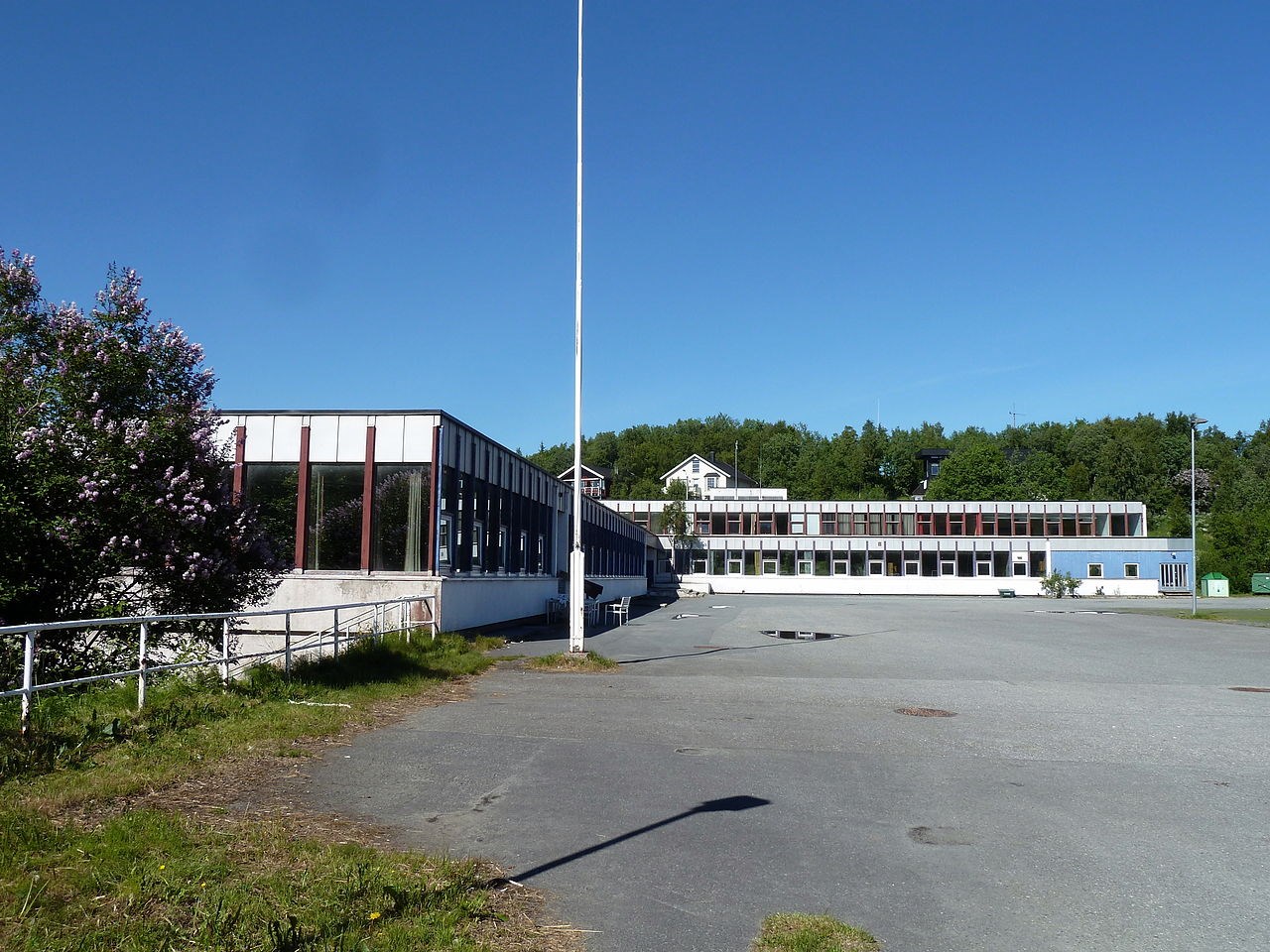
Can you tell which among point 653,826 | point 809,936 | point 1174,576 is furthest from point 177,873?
point 1174,576

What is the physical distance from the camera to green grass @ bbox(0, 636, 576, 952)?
4539 mm

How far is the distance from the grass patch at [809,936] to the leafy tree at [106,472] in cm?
1040

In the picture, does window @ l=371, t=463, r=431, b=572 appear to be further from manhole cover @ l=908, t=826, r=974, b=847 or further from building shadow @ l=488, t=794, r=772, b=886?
manhole cover @ l=908, t=826, r=974, b=847

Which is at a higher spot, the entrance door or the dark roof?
the dark roof

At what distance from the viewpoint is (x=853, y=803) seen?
7.84 m

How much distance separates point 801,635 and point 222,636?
19077mm

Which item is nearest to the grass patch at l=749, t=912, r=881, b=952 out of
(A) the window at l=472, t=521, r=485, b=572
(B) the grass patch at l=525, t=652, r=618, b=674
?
(B) the grass patch at l=525, t=652, r=618, b=674

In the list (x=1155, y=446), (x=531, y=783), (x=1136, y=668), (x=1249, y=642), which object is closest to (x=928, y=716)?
(x=531, y=783)

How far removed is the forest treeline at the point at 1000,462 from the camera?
11319 cm

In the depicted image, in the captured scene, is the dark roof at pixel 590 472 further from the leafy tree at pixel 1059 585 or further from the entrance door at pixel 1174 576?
the entrance door at pixel 1174 576

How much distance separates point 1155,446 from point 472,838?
14283 cm

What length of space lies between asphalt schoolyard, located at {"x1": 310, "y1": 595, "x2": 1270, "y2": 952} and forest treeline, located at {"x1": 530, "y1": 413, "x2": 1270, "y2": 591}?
292 ft

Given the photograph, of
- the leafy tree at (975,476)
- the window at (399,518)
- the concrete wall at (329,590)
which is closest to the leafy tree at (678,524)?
the leafy tree at (975,476)

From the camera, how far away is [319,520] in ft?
79.2
